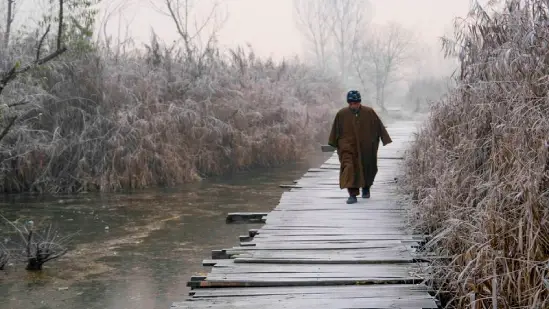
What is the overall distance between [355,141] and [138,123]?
8690 mm

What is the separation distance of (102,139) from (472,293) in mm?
12936

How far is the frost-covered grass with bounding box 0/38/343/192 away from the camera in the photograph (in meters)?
15.7

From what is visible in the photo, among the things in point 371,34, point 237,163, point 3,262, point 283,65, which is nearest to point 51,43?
point 237,163

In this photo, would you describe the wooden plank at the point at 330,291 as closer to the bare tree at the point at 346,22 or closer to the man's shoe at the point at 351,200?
the man's shoe at the point at 351,200

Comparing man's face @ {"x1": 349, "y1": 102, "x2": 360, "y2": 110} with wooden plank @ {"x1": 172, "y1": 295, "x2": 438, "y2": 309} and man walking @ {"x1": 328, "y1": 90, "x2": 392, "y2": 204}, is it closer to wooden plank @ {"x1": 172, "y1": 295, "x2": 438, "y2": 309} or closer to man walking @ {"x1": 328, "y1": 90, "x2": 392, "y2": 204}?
man walking @ {"x1": 328, "y1": 90, "x2": 392, "y2": 204}

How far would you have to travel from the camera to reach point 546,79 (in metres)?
5.47

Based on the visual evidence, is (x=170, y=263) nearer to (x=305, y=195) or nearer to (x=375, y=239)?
(x=305, y=195)

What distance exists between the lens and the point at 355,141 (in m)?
8.98

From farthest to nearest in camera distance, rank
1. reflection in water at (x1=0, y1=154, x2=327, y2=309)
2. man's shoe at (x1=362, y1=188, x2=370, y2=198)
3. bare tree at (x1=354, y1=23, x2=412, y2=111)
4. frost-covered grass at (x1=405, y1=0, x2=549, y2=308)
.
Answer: bare tree at (x1=354, y1=23, x2=412, y2=111)
man's shoe at (x1=362, y1=188, x2=370, y2=198)
reflection in water at (x1=0, y1=154, x2=327, y2=309)
frost-covered grass at (x1=405, y1=0, x2=549, y2=308)

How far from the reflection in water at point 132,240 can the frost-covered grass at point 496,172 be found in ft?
11.0

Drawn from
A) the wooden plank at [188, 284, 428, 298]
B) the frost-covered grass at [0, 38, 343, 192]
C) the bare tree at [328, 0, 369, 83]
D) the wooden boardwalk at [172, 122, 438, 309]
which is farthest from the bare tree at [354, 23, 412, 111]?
the wooden plank at [188, 284, 428, 298]

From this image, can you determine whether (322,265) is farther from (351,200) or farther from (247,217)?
(247,217)

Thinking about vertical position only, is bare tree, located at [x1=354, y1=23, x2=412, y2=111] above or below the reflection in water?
above

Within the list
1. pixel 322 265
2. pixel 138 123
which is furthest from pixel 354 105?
pixel 138 123
